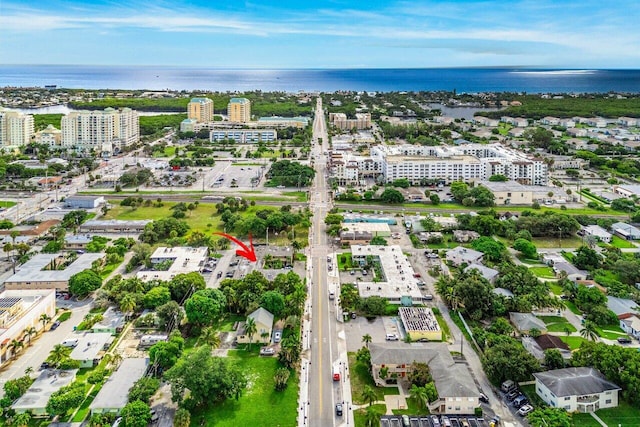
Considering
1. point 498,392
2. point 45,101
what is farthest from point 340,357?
point 45,101

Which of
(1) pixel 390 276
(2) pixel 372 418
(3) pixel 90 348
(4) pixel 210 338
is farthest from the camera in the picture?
(1) pixel 390 276

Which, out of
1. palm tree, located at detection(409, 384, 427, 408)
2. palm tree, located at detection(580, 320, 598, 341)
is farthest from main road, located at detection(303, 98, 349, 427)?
palm tree, located at detection(580, 320, 598, 341)

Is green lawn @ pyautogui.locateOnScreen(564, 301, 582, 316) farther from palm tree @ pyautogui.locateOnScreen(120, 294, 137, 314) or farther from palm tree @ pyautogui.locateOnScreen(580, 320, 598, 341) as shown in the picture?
palm tree @ pyautogui.locateOnScreen(120, 294, 137, 314)

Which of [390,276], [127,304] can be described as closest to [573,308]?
[390,276]

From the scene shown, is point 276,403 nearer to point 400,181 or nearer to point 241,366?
point 241,366

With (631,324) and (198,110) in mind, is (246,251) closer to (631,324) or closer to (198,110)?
(631,324)
